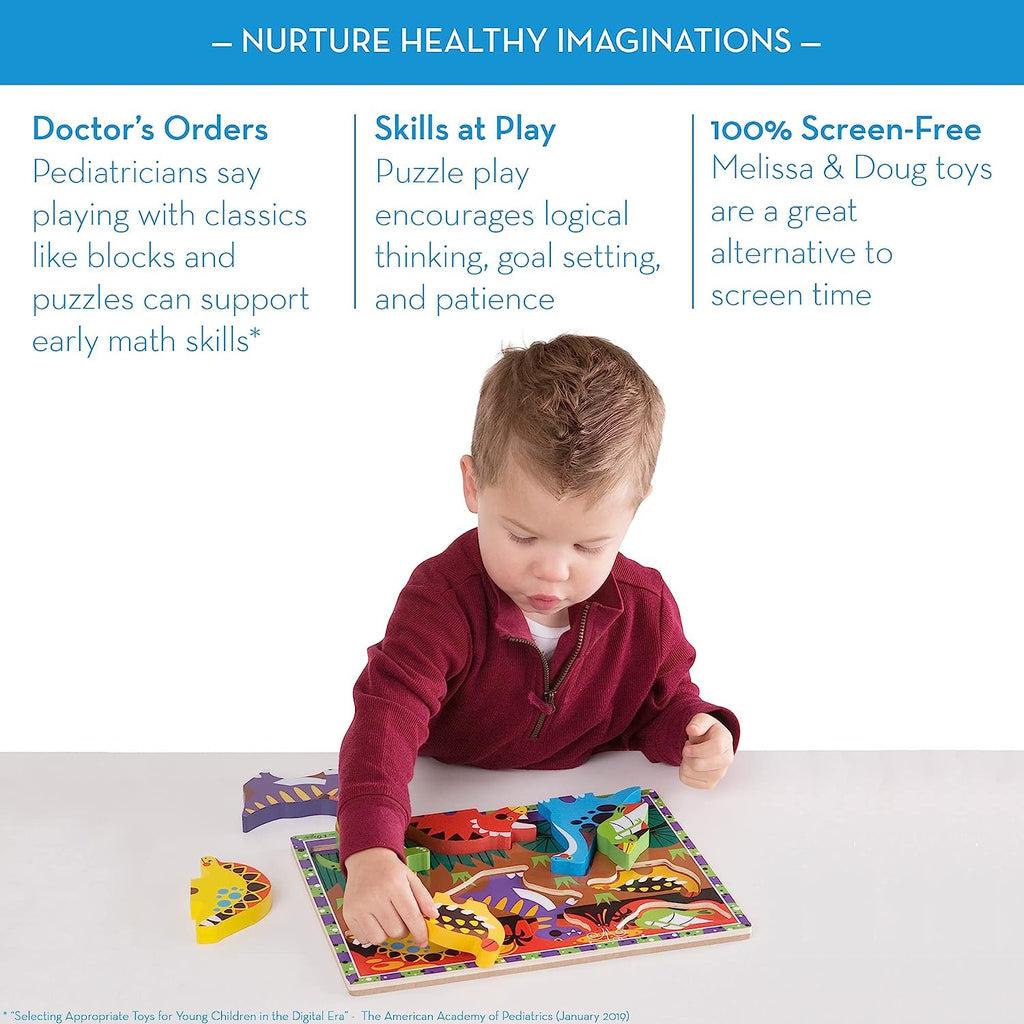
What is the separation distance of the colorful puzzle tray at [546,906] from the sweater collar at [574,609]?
0.18 metres

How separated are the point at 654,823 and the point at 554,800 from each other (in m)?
0.09

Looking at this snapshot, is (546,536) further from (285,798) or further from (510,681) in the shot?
(285,798)

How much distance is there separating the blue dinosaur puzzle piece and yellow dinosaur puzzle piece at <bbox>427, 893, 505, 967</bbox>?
0.33ft

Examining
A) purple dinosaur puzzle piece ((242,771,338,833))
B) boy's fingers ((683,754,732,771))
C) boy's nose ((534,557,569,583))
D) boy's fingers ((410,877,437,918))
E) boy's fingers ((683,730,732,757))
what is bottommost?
boy's fingers ((410,877,437,918))

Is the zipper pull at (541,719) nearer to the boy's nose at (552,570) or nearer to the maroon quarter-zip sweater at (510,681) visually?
the maroon quarter-zip sweater at (510,681)

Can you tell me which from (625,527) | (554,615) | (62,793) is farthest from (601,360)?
(62,793)

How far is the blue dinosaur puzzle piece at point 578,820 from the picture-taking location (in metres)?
1.42

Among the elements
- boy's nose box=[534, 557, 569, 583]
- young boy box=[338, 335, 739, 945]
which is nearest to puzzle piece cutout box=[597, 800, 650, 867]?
young boy box=[338, 335, 739, 945]

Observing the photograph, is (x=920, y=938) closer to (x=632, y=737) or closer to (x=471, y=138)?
(x=632, y=737)

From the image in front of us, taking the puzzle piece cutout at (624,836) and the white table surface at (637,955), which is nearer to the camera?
the white table surface at (637,955)

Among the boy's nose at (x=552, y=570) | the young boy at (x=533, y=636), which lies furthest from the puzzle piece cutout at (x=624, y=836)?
the boy's nose at (x=552, y=570)

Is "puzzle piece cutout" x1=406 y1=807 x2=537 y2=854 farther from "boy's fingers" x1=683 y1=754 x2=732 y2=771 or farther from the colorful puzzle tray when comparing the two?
"boy's fingers" x1=683 y1=754 x2=732 y2=771

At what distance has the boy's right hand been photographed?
4.34 ft

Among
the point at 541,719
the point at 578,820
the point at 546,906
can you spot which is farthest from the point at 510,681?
the point at 546,906
